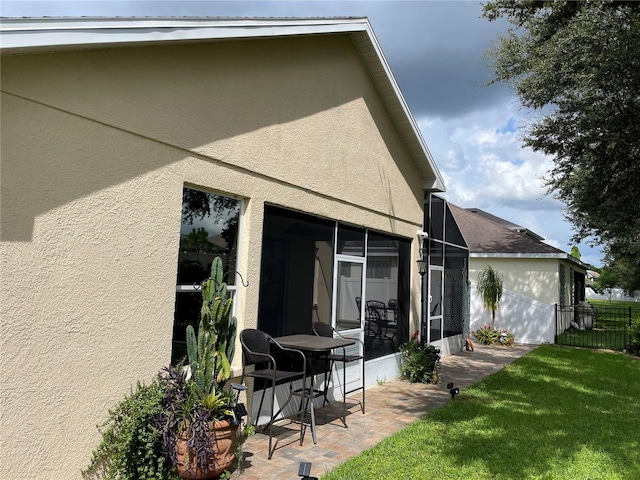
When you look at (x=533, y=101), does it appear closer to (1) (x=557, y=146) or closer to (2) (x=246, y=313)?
(1) (x=557, y=146)

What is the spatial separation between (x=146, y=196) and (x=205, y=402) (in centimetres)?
205

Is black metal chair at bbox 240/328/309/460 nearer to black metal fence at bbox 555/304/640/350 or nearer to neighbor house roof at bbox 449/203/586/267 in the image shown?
neighbor house roof at bbox 449/203/586/267

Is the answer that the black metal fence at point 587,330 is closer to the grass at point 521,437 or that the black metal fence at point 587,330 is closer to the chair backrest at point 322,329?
the grass at point 521,437

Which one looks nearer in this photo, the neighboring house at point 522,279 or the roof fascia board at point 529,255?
the neighboring house at point 522,279

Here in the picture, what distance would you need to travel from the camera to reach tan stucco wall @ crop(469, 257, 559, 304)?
59.6 ft

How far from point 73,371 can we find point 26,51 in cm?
254

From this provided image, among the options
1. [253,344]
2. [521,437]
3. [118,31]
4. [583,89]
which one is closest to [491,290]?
[583,89]

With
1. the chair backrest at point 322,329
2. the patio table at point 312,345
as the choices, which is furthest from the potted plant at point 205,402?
the chair backrest at point 322,329

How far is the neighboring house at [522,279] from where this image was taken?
1695 cm

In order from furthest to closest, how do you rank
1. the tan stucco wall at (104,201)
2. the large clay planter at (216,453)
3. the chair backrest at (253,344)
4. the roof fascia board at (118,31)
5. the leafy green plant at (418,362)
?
1. the leafy green plant at (418,362)
2. the chair backrest at (253,344)
3. the large clay planter at (216,453)
4. the tan stucco wall at (104,201)
5. the roof fascia board at (118,31)

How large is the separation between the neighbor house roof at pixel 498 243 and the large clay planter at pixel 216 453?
44.5 feet

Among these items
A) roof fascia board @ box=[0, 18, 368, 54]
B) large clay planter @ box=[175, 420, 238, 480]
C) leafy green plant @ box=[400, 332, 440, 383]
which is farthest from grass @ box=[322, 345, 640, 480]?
roof fascia board @ box=[0, 18, 368, 54]

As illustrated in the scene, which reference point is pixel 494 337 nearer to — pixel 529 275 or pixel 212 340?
pixel 529 275

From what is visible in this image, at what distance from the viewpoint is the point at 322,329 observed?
7066 millimetres
